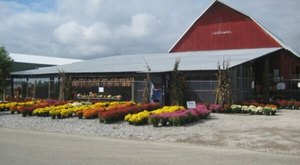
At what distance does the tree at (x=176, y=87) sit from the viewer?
27.2 meters

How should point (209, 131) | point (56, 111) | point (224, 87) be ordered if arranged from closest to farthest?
point (209, 131)
point (56, 111)
point (224, 87)

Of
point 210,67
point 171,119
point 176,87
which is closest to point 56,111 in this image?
point 171,119

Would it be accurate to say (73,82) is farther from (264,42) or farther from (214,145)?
(214,145)

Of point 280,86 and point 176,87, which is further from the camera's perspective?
point 280,86

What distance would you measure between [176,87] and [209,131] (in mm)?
10712

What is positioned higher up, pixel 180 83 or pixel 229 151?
pixel 180 83

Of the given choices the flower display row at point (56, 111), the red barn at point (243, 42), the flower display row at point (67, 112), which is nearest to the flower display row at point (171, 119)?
the flower display row at point (67, 112)

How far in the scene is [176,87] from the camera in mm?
27266

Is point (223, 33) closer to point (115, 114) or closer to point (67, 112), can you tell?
point (67, 112)

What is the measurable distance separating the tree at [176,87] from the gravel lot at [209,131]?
6.20 meters

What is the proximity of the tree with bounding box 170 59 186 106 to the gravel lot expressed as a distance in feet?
20.3

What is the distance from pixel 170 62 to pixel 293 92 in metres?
10.6

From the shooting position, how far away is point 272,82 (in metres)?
36.7

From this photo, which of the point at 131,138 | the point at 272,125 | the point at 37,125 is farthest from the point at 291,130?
the point at 37,125
